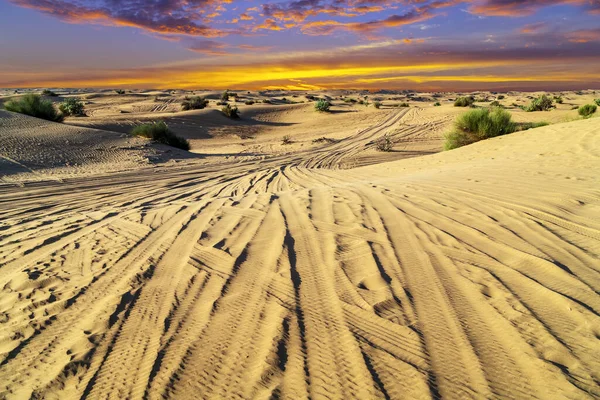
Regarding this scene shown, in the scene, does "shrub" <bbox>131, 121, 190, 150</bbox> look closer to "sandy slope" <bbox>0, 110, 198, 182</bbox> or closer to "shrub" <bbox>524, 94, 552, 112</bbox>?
"sandy slope" <bbox>0, 110, 198, 182</bbox>

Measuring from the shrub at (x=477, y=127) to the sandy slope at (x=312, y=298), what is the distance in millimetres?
9810

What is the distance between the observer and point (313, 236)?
14.6 feet

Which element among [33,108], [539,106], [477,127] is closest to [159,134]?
[33,108]

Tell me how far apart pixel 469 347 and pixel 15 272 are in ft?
13.3

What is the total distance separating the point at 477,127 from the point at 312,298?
1454 cm

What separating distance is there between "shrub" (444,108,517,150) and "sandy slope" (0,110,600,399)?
981 cm

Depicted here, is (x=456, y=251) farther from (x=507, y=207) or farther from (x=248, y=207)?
(x=248, y=207)

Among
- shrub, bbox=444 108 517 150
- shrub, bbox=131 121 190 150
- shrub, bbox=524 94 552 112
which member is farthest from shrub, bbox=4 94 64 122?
shrub, bbox=524 94 552 112

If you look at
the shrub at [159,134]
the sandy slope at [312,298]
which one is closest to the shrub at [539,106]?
the shrub at [159,134]

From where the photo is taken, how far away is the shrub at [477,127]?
15281 millimetres

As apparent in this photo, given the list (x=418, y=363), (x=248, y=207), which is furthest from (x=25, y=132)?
(x=418, y=363)

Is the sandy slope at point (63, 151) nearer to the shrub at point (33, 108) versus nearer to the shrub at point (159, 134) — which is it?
the shrub at point (159, 134)

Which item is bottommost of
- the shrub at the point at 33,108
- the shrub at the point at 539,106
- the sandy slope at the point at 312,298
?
the sandy slope at the point at 312,298

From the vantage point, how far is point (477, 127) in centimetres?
1545
